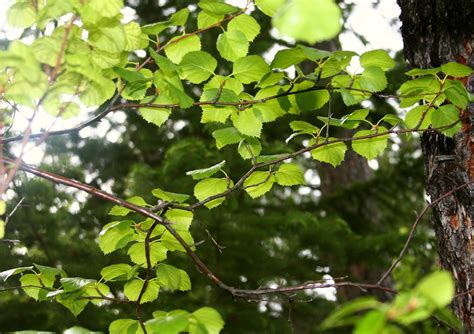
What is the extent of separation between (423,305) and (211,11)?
2.55ft

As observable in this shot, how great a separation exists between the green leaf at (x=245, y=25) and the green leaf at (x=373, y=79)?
0.97 feet

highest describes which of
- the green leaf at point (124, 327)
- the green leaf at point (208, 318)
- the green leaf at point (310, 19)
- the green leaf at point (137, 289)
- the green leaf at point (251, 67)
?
the green leaf at point (310, 19)

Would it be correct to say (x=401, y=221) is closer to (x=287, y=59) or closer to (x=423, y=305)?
(x=287, y=59)

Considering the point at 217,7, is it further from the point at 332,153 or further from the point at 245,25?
the point at 332,153

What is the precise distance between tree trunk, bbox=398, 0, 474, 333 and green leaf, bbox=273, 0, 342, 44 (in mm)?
1223

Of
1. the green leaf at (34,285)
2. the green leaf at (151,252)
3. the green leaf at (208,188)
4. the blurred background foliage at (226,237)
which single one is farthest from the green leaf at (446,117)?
the blurred background foliage at (226,237)

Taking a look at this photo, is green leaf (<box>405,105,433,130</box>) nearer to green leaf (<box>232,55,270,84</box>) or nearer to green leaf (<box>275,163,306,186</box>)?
green leaf (<box>275,163,306,186</box>)

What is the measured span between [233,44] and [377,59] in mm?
365

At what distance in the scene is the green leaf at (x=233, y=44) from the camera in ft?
3.83

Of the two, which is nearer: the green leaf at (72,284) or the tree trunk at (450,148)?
the green leaf at (72,284)

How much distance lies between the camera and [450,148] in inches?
60.0

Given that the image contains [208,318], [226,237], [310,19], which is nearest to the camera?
[310,19]

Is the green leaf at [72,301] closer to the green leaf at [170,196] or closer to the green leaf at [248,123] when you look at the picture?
the green leaf at [170,196]

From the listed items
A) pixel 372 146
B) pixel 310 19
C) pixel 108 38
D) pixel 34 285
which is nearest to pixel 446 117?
Result: pixel 372 146
